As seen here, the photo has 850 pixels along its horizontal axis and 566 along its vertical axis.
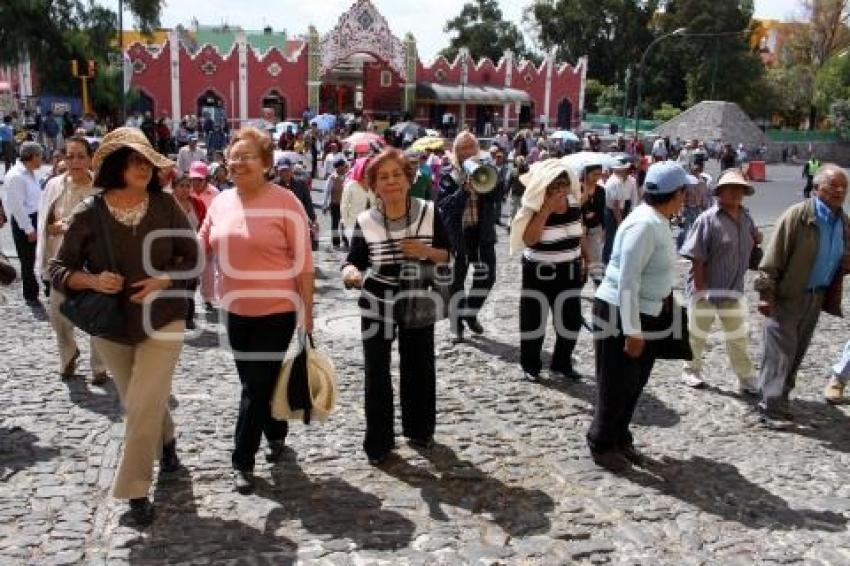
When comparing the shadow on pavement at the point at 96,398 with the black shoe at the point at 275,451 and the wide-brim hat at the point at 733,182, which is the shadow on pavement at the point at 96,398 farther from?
the wide-brim hat at the point at 733,182

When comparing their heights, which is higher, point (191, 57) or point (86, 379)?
point (191, 57)

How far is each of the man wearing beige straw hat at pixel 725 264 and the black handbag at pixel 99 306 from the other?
391 cm

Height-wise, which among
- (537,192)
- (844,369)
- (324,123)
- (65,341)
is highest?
(324,123)

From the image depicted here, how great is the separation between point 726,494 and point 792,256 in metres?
1.79

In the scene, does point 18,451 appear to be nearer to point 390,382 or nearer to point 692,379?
point 390,382

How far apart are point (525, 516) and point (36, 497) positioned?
95.0 inches

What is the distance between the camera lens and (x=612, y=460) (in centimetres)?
476

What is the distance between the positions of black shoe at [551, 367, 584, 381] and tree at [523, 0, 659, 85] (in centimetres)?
6028

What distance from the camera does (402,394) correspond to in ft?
16.1

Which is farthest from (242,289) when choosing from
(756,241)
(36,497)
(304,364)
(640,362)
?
(756,241)

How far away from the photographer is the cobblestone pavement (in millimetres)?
3842

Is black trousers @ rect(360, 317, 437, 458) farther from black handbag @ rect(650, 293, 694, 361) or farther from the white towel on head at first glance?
the white towel on head

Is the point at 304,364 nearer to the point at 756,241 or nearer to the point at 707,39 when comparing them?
the point at 756,241

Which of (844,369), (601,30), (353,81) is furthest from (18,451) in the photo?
(601,30)
